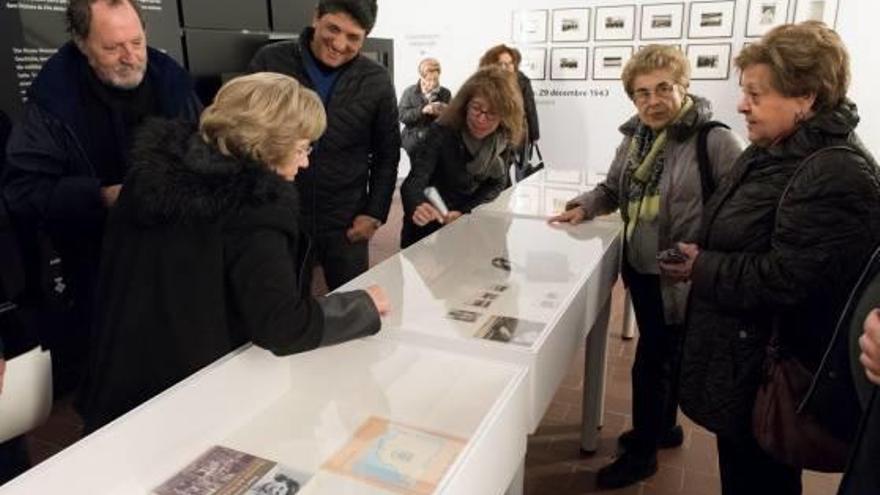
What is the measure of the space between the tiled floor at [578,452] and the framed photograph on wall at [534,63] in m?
3.77

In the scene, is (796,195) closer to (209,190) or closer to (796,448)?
(796,448)

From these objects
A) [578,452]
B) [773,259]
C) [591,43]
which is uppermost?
[591,43]

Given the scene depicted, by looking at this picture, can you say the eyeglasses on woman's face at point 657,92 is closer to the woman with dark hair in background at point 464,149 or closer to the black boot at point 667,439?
the woman with dark hair in background at point 464,149

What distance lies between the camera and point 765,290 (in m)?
1.39

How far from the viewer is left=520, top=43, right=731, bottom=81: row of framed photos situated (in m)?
5.51

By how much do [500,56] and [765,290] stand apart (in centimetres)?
374

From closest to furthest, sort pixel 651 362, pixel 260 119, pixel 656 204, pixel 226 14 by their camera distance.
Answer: pixel 260 119
pixel 656 204
pixel 651 362
pixel 226 14

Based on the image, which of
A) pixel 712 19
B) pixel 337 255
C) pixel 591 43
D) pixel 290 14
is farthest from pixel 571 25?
pixel 337 255

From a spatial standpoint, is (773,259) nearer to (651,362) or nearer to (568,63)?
(651,362)

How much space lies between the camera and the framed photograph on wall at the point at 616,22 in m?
5.72

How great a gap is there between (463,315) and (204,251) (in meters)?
0.71

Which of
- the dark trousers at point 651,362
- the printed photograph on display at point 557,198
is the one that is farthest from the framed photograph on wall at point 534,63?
the dark trousers at point 651,362

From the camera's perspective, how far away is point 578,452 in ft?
8.40

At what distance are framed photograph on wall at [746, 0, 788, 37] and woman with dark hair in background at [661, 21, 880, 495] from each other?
4475 millimetres
